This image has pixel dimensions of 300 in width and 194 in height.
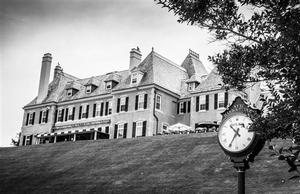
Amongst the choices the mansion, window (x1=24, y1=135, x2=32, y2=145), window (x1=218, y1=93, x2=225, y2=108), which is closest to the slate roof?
the mansion

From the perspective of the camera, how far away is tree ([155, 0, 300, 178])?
544 cm

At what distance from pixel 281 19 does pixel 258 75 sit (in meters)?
0.92

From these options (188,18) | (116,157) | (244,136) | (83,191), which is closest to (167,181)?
(83,191)

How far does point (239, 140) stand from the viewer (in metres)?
9.33

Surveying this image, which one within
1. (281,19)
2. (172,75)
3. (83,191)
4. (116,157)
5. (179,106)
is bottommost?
(83,191)

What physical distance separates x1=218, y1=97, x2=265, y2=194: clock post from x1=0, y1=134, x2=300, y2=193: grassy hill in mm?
6908

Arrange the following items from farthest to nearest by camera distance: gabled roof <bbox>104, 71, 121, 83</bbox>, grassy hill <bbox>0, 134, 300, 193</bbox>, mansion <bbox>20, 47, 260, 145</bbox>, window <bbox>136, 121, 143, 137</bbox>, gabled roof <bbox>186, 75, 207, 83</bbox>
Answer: gabled roof <bbox>104, 71, 121, 83</bbox>
gabled roof <bbox>186, 75, 207, 83</bbox>
window <bbox>136, 121, 143, 137</bbox>
mansion <bbox>20, 47, 260, 145</bbox>
grassy hill <bbox>0, 134, 300, 193</bbox>

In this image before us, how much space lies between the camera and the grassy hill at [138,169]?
18.4m

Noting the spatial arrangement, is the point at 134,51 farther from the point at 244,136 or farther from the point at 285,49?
the point at 285,49

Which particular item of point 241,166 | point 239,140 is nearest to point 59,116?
point 239,140

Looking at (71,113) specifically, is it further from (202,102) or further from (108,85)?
(202,102)

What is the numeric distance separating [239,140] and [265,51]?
3659 millimetres

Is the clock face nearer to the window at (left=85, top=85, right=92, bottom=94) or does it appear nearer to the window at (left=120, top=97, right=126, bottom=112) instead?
the window at (left=120, top=97, right=126, bottom=112)

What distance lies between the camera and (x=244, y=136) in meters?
9.29
